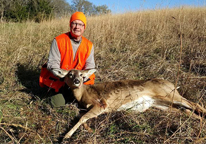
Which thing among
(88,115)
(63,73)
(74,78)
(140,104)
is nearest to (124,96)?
(140,104)

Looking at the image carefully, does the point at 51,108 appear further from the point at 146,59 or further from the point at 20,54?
the point at 146,59

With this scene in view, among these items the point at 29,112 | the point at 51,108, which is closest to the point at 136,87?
the point at 51,108

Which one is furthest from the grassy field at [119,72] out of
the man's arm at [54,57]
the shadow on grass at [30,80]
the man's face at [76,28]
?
the man's face at [76,28]

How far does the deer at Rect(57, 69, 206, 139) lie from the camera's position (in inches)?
116

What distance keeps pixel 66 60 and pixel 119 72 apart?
1.41 meters

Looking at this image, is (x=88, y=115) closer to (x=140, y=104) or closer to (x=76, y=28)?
(x=140, y=104)

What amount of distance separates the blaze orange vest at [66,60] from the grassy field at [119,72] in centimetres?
36

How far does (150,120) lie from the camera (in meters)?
2.71

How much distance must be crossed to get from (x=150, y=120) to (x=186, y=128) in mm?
500

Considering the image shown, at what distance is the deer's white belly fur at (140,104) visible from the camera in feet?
9.96

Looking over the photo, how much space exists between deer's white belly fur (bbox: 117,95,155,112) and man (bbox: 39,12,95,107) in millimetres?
900

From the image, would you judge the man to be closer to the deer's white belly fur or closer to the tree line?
the deer's white belly fur

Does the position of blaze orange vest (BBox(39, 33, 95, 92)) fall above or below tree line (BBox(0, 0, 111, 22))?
below

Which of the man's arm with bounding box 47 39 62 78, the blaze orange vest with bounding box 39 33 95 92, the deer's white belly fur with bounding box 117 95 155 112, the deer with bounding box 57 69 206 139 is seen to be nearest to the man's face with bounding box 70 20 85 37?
the blaze orange vest with bounding box 39 33 95 92
